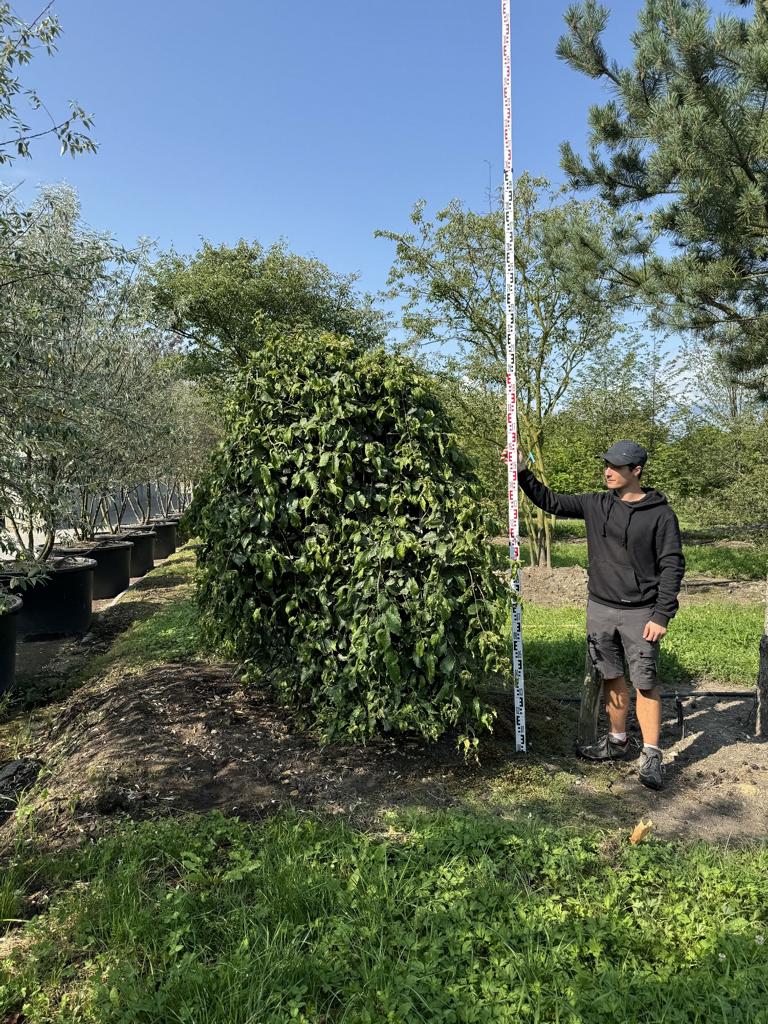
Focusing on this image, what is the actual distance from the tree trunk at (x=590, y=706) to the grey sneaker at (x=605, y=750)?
0.06 m

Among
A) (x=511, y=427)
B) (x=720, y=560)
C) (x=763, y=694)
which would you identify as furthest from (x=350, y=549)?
(x=720, y=560)

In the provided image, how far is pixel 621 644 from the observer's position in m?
3.93

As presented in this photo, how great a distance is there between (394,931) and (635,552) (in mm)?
2359

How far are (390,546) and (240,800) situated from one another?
1.46 m

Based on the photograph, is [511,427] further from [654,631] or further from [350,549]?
[654,631]

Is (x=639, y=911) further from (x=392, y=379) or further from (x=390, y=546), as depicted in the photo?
(x=392, y=379)

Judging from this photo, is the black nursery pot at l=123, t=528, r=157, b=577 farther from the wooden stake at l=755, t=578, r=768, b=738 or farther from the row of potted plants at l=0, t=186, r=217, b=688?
the wooden stake at l=755, t=578, r=768, b=738

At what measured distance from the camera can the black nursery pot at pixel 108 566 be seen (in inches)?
423

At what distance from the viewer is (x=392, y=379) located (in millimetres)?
3799

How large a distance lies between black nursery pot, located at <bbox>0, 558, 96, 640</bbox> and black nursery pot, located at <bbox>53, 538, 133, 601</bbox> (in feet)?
7.71

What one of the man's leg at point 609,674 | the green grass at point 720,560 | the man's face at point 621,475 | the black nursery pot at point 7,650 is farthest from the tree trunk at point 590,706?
the green grass at point 720,560

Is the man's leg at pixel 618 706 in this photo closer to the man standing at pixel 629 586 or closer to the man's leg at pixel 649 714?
the man standing at pixel 629 586

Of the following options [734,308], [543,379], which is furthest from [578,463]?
[734,308]

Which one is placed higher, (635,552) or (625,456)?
(625,456)
